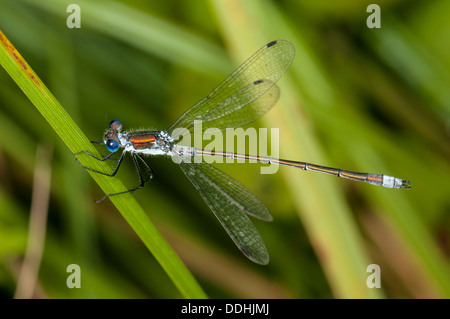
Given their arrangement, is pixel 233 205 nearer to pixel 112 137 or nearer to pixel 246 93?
pixel 246 93

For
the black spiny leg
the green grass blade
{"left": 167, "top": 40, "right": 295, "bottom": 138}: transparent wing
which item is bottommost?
the green grass blade

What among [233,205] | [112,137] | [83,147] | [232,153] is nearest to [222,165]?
[232,153]

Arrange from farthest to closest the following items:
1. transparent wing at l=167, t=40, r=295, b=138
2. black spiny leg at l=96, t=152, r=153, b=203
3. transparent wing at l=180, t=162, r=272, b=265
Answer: black spiny leg at l=96, t=152, r=153, b=203 < transparent wing at l=167, t=40, r=295, b=138 < transparent wing at l=180, t=162, r=272, b=265

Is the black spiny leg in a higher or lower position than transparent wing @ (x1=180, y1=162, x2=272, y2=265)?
higher

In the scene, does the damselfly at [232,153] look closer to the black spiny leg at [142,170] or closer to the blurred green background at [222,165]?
the black spiny leg at [142,170]

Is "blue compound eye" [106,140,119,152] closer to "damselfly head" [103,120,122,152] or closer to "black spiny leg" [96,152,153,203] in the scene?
"damselfly head" [103,120,122,152]

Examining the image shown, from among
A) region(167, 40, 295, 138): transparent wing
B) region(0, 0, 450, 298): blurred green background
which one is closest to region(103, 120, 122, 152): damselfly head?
region(167, 40, 295, 138): transparent wing

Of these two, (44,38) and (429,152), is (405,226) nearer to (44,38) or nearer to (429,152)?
(429,152)

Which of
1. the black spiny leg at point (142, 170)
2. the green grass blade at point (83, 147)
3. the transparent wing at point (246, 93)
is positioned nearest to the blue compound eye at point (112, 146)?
the black spiny leg at point (142, 170)
